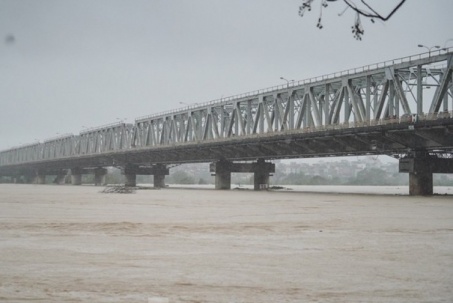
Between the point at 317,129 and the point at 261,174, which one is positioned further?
the point at 261,174

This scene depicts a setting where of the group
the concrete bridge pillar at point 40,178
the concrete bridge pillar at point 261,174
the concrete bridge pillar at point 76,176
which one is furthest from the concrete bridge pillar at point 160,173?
the concrete bridge pillar at point 40,178

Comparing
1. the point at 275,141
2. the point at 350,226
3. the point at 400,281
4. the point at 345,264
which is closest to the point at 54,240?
the point at 345,264

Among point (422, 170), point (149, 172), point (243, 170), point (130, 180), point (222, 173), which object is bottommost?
point (130, 180)

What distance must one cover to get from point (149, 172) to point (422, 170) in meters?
72.8

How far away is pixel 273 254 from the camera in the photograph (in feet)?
40.8

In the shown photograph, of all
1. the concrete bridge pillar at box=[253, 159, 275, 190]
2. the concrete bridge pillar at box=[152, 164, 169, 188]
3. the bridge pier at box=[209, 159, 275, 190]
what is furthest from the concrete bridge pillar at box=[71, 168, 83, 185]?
the concrete bridge pillar at box=[253, 159, 275, 190]

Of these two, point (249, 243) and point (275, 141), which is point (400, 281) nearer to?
point (249, 243)

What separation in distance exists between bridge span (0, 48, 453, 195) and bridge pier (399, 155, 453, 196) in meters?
0.10

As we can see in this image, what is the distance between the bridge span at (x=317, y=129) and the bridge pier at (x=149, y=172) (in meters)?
0.23

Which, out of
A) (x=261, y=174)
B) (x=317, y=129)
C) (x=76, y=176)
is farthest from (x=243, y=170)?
(x=76, y=176)

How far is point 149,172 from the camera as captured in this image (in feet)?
382

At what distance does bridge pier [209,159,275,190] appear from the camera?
84.4 meters

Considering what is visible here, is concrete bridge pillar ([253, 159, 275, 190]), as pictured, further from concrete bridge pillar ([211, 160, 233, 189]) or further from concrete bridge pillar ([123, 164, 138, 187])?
concrete bridge pillar ([123, 164, 138, 187])

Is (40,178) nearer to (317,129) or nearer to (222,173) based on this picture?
(222,173)
